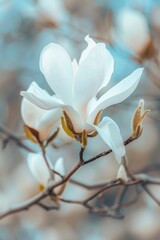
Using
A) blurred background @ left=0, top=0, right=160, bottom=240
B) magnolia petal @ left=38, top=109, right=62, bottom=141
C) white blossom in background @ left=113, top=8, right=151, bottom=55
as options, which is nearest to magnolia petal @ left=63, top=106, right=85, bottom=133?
magnolia petal @ left=38, top=109, right=62, bottom=141

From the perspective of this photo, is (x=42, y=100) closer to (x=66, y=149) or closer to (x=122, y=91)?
(x=122, y=91)

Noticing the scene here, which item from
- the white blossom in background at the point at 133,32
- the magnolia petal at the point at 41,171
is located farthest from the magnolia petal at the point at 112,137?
the white blossom in background at the point at 133,32

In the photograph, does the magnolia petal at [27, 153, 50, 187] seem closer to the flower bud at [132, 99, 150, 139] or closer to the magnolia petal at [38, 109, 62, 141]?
the magnolia petal at [38, 109, 62, 141]

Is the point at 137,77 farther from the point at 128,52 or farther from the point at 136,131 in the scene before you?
the point at 128,52

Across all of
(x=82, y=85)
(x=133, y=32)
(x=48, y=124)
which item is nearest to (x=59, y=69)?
(x=82, y=85)

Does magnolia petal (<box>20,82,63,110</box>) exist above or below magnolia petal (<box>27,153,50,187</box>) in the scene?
above
